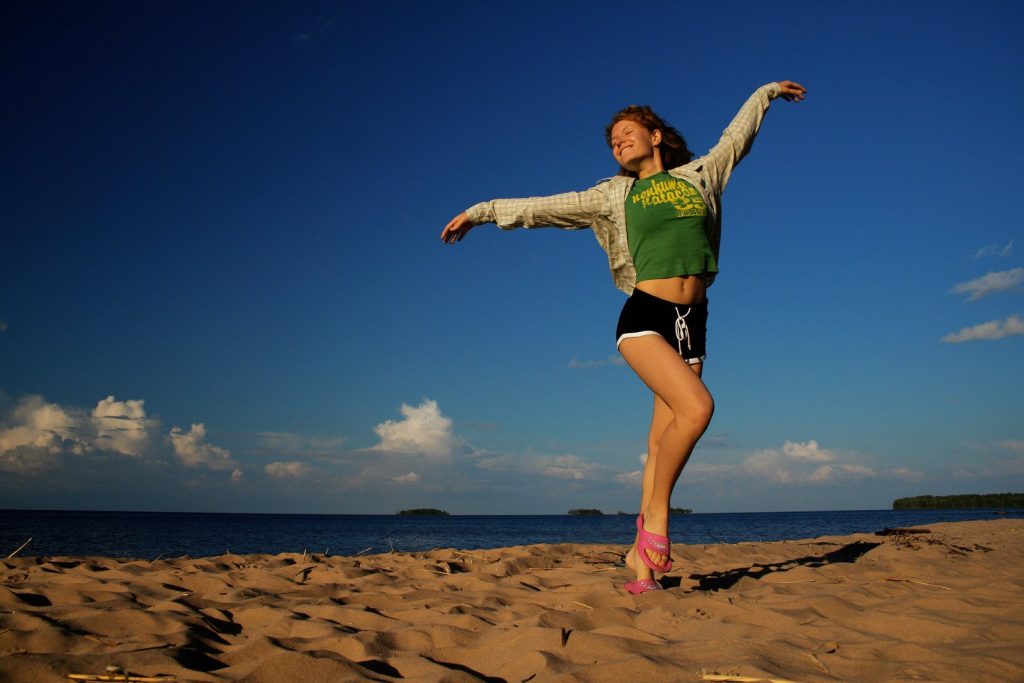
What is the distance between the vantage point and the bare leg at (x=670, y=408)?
2.75 metres

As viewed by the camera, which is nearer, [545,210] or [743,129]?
[545,210]

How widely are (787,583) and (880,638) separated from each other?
1.27 metres

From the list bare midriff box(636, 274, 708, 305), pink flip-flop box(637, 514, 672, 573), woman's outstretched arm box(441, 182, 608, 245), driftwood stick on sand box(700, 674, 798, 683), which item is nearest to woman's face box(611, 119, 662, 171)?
woman's outstretched arm box(441, 182, 608, 245)

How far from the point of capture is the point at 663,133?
3.45m

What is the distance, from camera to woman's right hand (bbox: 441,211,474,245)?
331 centimetres

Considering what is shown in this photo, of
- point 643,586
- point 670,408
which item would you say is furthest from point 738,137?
point 643,586

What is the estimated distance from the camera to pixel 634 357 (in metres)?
3.00

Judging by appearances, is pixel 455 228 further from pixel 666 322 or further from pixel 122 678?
pixel 122 678

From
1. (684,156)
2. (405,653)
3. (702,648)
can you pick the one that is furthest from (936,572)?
(405,653)

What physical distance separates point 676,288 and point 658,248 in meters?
0.23

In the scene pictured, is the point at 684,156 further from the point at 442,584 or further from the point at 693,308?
the point at 442,584

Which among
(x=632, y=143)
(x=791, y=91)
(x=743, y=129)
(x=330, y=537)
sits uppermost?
(x=791, y=91)

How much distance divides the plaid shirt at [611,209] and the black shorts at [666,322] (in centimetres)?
28

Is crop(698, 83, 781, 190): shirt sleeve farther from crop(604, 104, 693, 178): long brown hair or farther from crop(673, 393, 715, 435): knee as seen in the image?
crop(673, 393, 715, 435): knee
